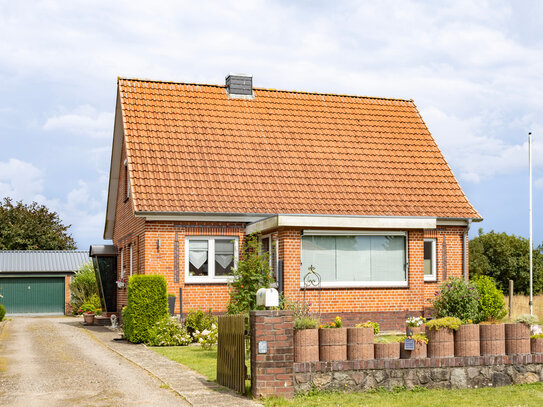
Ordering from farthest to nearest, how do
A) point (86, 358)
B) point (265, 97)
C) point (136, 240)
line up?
point (265, 97), point (136, 240), point (86, 358)

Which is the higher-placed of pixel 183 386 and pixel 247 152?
pixel 247 152

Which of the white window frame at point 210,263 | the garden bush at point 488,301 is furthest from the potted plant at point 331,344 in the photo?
the garden bush at point 488,301

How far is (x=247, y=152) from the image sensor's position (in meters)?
24.8

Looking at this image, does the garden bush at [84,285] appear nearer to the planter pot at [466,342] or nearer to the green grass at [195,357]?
the green grass at [195,357]

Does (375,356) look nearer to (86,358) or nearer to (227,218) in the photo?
(86,358)

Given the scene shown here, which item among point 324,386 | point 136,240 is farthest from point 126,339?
point 324,386

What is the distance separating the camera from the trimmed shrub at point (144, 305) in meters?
19.5

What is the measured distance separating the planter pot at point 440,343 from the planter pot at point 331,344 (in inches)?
65.3

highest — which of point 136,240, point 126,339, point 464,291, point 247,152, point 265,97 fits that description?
point 265,97

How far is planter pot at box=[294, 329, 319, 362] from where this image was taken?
11336mm

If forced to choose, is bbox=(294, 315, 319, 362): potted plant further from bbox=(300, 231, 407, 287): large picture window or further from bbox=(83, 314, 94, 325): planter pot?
bbox=(83, 314, 94, 325): planter pot

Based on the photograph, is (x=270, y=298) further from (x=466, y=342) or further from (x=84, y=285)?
(x=84, y=285)

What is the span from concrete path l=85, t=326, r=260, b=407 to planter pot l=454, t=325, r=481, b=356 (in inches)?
153

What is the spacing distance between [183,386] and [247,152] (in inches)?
540
